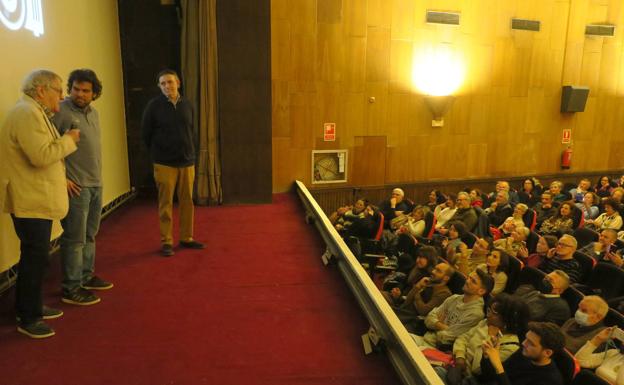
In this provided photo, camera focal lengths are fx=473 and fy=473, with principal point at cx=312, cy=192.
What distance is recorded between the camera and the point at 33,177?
85.6 inches

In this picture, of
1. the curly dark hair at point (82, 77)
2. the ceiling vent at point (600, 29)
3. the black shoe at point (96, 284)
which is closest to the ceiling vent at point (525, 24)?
the ceiling vent at point (600, 29)

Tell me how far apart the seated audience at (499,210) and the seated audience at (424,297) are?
2.75m

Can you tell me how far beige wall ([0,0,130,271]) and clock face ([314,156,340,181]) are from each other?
101 inches

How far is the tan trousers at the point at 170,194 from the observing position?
351 centimetres

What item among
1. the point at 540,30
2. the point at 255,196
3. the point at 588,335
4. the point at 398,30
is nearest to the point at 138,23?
the point at 255,196

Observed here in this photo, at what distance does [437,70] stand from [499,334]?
5301 mm

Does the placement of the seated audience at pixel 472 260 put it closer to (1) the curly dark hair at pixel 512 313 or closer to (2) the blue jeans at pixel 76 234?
(1) the curly dark hair at pixel 512 313

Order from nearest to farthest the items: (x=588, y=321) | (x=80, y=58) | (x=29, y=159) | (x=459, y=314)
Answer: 1. (x=29, y=159)
2. (x=588, y=321)
3. (x=459, y=314)
4. (x=80, y=58)

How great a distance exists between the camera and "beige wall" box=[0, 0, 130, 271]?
115 inches

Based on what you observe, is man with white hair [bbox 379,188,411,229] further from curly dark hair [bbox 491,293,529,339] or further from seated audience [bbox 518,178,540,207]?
curly dark hair [bbox 491,293,529,339]

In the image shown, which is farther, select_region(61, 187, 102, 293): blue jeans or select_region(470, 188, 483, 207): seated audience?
select_region(470, 188, 483, 207): seated audience

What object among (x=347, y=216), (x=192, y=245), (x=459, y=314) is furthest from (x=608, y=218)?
(x=192, y=245)

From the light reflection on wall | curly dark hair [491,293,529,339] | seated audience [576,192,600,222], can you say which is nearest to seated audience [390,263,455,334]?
curly dark hair [491,293,529,339]

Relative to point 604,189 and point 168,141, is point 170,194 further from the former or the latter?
point 604,189
